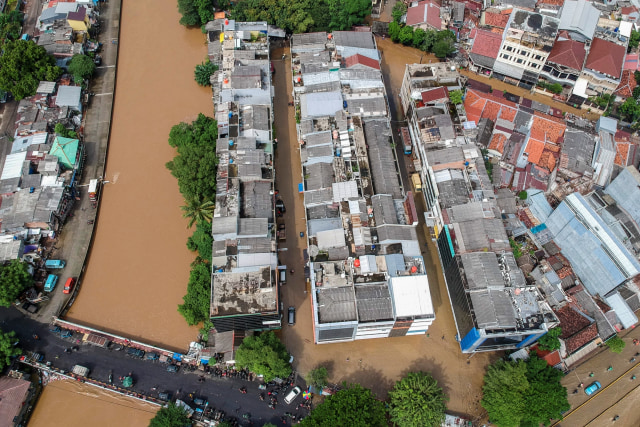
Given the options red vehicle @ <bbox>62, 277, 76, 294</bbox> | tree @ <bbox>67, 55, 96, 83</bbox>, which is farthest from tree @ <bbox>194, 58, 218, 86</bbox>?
Result: red vehicle @ <bbox>62, 277, 76, 294</bbox>

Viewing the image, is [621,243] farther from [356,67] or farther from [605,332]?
[356,67]

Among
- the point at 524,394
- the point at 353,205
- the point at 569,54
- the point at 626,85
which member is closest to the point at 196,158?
the point at 353,205

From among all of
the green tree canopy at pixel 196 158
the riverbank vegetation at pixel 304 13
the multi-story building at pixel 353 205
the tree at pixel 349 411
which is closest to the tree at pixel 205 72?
the green tree canopy at pixel 196 158

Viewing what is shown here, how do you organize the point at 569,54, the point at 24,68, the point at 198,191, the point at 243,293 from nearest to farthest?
1. the point at 243,293
2. the point at 198,191
3. the point at 24,68
4. the point at 569,54

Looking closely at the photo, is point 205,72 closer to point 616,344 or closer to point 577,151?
point 577,151

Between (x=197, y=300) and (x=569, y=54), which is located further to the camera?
(x=569, y=54)

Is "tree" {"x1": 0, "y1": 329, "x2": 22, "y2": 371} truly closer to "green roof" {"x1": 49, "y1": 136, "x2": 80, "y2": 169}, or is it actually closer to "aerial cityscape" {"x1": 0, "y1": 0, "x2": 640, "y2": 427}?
"aerial cityscape" {"x1": 0, "y1": 0, "x2": 640, "y2": 427}

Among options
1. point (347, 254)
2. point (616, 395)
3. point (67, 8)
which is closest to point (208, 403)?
point (347, 254)
